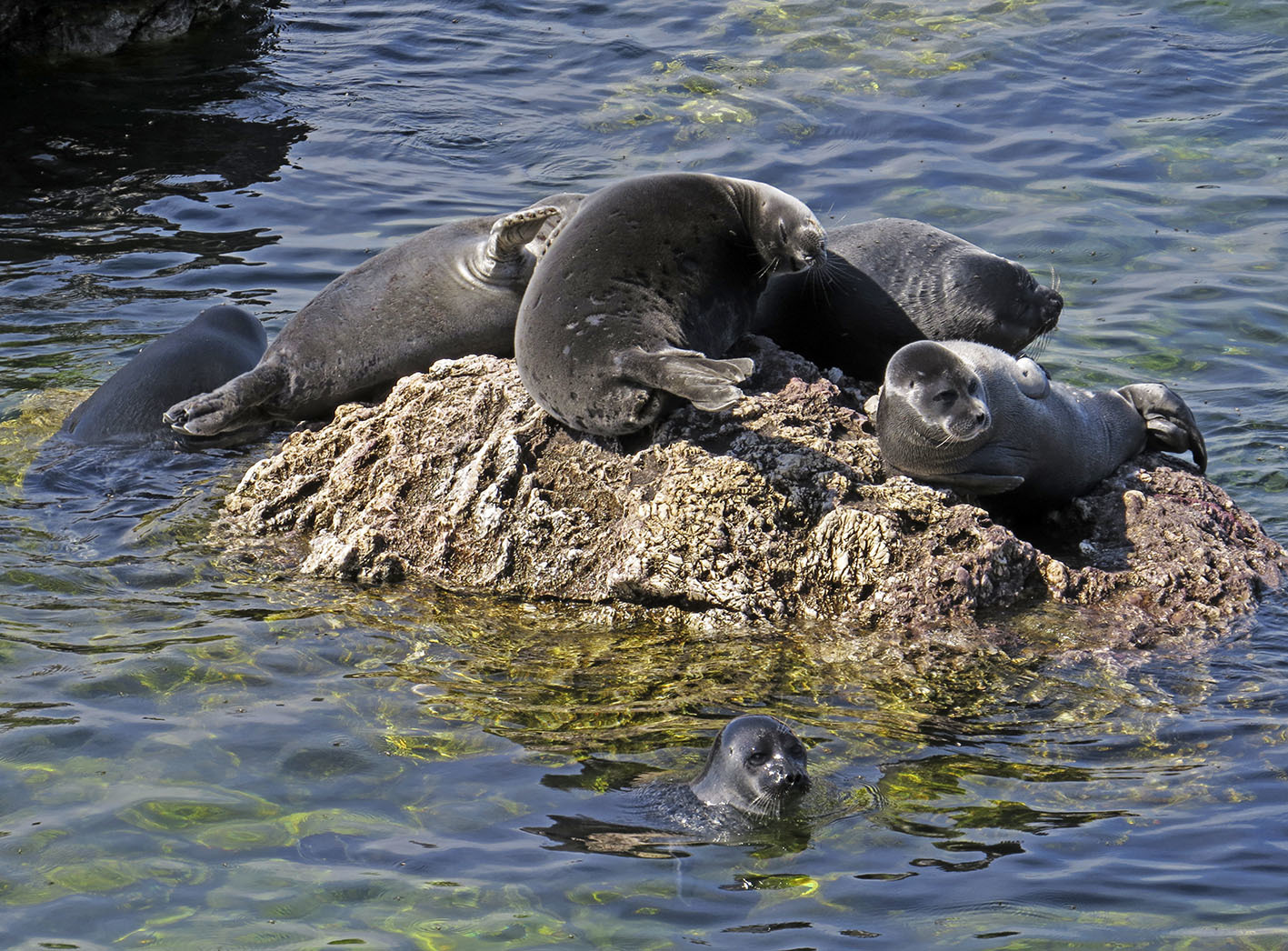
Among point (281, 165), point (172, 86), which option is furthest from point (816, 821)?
point (172, 86)

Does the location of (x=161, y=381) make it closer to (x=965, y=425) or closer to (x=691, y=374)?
(x=691, y=374)

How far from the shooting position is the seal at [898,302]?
6.39 m

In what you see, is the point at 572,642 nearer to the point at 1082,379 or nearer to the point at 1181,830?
the point at 1181,830

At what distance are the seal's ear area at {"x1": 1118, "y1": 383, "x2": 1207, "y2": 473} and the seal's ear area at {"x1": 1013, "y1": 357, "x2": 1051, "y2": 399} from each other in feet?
2.08

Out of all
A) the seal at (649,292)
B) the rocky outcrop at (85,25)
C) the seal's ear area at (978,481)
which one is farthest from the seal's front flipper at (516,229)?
the rocky outcrop at (85,25)

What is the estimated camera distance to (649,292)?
5898mm

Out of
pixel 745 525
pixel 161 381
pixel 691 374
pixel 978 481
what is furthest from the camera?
pixel 161 381

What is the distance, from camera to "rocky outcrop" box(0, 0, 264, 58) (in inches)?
571

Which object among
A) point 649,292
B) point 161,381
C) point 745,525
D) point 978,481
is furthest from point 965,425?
point 161,381

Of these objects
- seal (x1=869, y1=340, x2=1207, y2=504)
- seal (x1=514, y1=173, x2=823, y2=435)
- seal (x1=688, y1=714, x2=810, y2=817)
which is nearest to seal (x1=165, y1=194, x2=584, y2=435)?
seal (x1=514, y1=173, x2=823, y2=435)

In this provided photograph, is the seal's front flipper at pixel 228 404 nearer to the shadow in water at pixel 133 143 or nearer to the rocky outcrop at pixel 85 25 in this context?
the shadow in water at pixel 133 143

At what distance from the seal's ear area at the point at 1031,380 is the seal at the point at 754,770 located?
86.7 inches

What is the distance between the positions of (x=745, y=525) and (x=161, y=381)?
12.2ft

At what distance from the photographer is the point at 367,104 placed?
14.2 m
